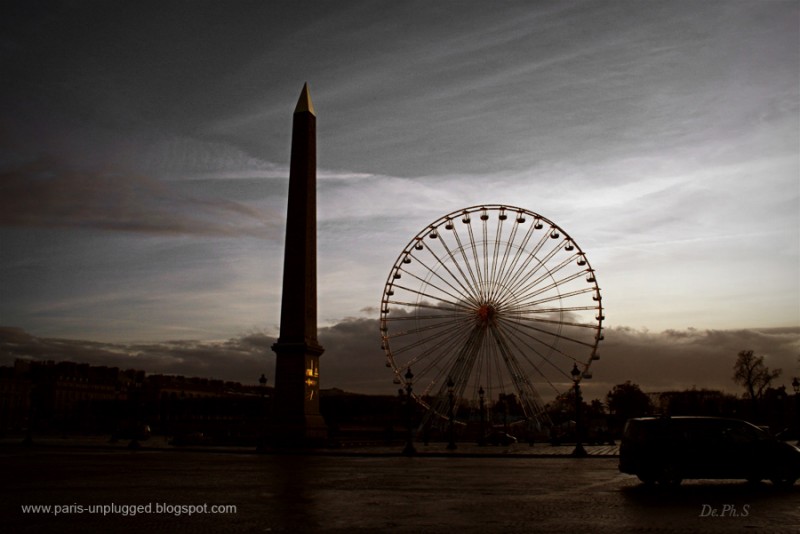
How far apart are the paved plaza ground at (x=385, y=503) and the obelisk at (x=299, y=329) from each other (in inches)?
585

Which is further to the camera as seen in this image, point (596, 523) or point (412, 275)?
point (412, 275)

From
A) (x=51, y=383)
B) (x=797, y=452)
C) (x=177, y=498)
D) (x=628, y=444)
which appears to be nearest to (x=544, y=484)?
(x=628, y=444)

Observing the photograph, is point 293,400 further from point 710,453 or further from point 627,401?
point 627,401

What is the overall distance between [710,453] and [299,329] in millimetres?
21090

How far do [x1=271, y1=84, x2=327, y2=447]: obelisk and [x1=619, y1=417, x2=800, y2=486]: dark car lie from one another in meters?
19.9

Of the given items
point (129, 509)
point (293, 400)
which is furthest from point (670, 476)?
point (293, 400)

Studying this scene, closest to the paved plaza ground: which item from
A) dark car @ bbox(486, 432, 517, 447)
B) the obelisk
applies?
the obelisk

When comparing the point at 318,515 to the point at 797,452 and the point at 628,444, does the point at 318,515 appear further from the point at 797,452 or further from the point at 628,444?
the point at 797,452

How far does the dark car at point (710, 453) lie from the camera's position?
13500mm

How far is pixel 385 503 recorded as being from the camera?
10.8m

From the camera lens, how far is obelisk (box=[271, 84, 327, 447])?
31.9 metres

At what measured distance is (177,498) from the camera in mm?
11555

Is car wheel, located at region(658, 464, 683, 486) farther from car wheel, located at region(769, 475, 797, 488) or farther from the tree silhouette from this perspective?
the tree silhouette

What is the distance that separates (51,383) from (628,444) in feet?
453
